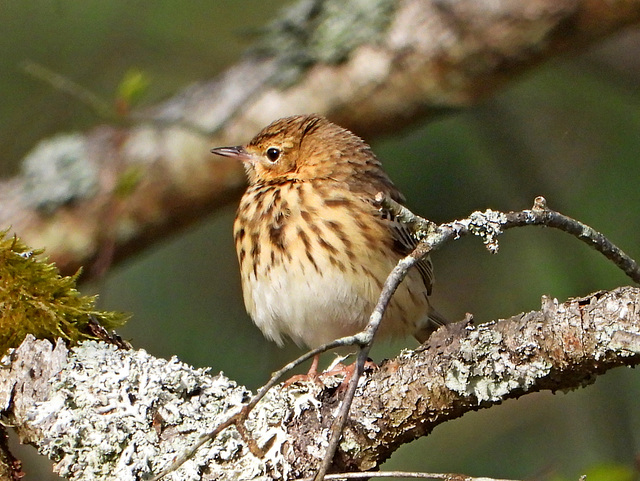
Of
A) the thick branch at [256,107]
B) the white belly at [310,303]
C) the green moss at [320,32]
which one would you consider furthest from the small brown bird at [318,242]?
the green moss at [320,32]

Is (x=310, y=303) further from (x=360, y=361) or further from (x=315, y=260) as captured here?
(x=360, y=361)

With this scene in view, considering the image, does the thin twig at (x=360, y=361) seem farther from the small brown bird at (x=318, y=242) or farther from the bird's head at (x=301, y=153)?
the bird's head at (x=301, y=153)

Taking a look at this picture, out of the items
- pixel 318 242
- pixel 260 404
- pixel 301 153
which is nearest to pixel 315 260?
pixel 318 242

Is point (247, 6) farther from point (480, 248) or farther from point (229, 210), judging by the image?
point (480, 248)

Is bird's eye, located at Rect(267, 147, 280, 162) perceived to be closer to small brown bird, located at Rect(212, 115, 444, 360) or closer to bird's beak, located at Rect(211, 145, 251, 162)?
small brown bird, located at Rect(212, 115, 444, 360)

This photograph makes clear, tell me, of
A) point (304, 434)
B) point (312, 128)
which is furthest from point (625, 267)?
point (312, 128)

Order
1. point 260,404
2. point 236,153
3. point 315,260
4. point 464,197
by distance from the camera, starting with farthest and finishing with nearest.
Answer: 1. point 464,197
2. point 236,153
3. point 315,260
4. point 260,404
